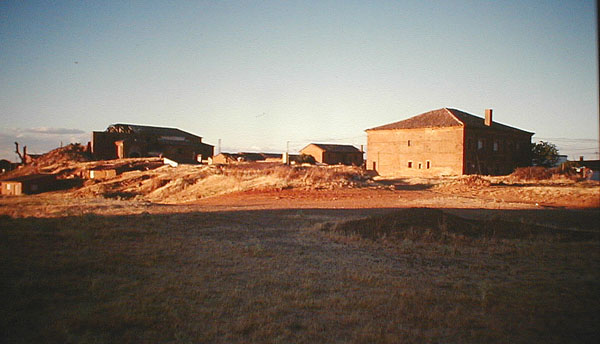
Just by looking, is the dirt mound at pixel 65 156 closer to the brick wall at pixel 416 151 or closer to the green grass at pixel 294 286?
the brick wall at pixel 416 151

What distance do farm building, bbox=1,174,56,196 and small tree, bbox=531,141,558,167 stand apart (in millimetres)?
52326

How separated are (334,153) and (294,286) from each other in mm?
61175

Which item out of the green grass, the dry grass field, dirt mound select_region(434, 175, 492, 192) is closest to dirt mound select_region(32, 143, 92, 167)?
the dry grass field

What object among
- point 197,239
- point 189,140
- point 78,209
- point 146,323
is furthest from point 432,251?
point 189,140

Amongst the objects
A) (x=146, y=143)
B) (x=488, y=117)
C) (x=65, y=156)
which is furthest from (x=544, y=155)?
(x=65, y=156)

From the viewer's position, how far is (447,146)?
140 ft

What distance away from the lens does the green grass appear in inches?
203

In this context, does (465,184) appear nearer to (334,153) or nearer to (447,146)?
(447,146)

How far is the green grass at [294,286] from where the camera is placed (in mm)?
5148

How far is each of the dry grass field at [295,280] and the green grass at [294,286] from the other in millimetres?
28

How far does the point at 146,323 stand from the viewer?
532cm

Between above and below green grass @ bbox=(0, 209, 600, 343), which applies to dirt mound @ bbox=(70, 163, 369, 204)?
above

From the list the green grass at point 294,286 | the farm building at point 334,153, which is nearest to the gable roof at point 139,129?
the farm building at point 334,153

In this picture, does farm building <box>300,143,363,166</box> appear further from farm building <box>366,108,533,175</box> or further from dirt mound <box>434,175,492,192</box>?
dirt mound <box>434,175,492,192</box>
